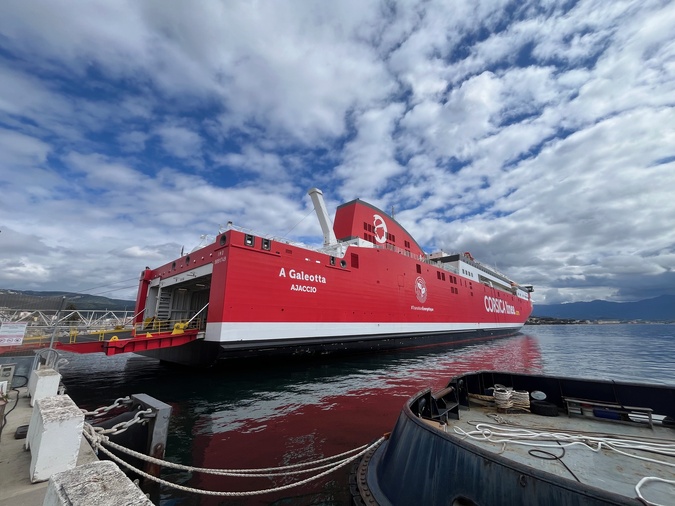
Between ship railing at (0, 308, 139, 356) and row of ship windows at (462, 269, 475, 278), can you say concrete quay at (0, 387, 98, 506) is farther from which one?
row of ship windows at (462, 269, 475, 278)

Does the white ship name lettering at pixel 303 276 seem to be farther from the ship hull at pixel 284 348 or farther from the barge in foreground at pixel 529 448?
the barge in foreground at pixel 529 448

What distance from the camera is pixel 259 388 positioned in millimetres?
11203

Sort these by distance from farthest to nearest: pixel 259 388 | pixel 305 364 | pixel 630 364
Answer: pixel 630 364
pixel 305 364
pixel 259 388

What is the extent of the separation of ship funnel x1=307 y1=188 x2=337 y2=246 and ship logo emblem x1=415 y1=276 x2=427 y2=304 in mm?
8599

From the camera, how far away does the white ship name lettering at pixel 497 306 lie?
37775 millimetres

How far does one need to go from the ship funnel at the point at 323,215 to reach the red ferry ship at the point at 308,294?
63mm

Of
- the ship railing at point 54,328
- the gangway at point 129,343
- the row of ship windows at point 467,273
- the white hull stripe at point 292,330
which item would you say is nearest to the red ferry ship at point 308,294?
the white hull stripe at point 292,330

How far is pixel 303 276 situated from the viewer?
15156 millimetres

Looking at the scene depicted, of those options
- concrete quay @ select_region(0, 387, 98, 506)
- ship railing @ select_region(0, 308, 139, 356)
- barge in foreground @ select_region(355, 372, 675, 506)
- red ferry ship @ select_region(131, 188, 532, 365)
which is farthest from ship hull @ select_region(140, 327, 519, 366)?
barge in foreground @ select_region(355, 372, 675, 506)

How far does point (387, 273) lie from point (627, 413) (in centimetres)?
1584

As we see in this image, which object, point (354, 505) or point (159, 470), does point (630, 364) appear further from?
point (159, 470)

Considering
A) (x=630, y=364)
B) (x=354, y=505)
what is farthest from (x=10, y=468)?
(x=630, y=364)

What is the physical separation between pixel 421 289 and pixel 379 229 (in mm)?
5832

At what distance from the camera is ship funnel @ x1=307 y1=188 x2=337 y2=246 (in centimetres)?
1872
